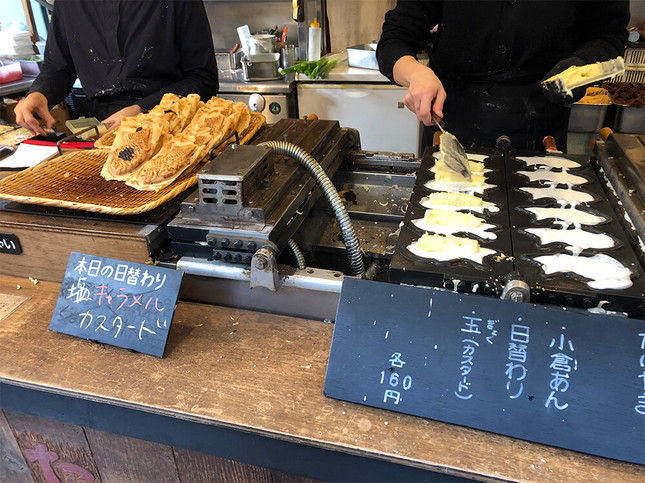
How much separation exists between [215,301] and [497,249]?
2.75 ft

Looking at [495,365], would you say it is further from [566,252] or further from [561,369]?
[566,252]

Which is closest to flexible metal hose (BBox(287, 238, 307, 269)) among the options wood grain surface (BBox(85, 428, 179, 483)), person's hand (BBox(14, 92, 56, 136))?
wood grain surface (BBox(85, 428, 179, 483))

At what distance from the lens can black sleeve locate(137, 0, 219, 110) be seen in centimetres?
267

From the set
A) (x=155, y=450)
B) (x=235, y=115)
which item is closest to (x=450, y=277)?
(x=155, y=450)

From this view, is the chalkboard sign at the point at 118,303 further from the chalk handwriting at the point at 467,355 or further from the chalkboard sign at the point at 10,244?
the chalk handwriting at the point at 467,355

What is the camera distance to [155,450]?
4.44ft

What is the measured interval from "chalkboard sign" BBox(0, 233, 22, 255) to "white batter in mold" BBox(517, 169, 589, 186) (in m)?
1.73

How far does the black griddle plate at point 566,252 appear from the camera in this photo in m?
1.09

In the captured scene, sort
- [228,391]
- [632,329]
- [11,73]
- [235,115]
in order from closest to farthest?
1. [632,329]
2. [228,391]
3. [235,115]
4. [11,73]

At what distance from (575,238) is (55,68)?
9.94 ft

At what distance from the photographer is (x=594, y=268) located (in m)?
1.18

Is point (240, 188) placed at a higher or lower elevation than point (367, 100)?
higher

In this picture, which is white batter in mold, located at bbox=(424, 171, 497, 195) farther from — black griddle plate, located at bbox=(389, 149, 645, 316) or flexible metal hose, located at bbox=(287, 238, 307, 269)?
flexible metal hose, located at bbox=(287, 238, 307, 269)

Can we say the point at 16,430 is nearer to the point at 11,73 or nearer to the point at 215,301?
the point at 215,301
